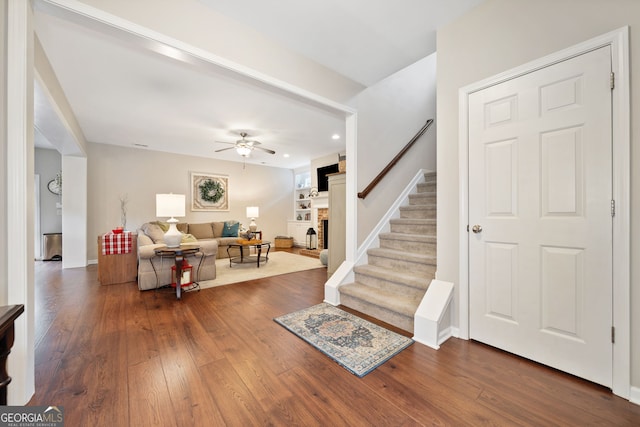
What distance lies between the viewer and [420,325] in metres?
2.05

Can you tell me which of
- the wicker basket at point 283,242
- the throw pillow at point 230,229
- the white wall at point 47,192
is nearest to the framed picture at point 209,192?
the throw pillow at point 230,229

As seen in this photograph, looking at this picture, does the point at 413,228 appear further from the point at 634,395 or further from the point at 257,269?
the point at 257,269

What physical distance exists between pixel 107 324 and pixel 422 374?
283 cm

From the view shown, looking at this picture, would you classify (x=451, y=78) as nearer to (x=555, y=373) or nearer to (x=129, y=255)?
(x=555, y=373)

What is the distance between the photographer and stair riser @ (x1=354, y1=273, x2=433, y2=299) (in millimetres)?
2438

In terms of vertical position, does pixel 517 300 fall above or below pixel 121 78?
below

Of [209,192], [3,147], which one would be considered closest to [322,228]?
[209,192]

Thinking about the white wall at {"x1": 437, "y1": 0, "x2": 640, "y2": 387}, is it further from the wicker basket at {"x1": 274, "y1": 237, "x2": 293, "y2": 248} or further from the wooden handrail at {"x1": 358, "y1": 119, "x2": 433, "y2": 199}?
the wicker basket at {"x1": 274, "y1": 237, "x2": 293, "y2": 248}

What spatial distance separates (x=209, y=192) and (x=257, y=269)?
3.35 m

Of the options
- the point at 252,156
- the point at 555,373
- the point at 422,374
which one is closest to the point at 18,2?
the point at 422,374

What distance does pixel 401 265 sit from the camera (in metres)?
2.82

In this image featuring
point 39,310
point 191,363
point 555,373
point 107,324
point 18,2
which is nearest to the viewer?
point 18,2

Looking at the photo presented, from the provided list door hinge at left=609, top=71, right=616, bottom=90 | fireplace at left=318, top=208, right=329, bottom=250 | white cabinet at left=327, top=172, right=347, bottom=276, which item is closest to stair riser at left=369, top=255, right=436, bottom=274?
white cabinet at left=327, top=172, right=347, bottom=276

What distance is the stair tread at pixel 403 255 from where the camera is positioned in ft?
8.55
